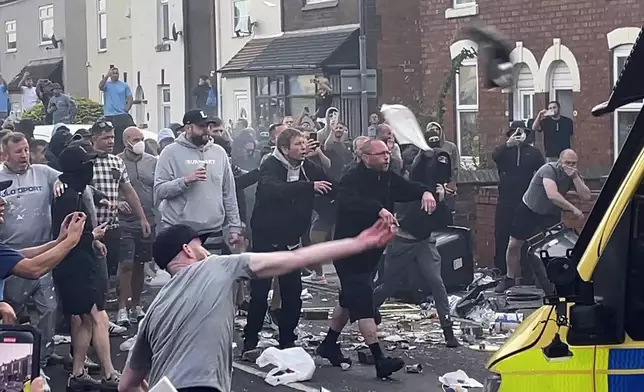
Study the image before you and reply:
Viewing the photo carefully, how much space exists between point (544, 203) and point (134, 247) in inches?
167

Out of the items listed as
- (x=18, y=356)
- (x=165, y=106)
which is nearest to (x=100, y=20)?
(x=165, y=106)

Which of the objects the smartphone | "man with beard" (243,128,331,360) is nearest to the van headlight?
the smartphone

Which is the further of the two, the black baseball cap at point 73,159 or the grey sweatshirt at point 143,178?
the grey sweatshirt at point 143,178

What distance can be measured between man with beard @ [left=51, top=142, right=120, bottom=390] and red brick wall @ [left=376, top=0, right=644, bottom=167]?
9676mm

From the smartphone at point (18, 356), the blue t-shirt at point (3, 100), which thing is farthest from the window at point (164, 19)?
the smartphone at point (18, 356)

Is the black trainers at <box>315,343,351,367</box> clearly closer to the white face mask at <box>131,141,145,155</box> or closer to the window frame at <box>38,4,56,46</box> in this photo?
the white face mask at <box>131,141,145,155</box>

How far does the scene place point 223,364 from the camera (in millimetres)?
5289

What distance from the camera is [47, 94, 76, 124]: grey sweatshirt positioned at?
69.7ft

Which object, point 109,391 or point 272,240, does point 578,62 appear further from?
point 109,391

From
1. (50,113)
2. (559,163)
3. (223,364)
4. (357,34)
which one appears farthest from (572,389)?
(357,34)

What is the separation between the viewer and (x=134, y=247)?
11781 millimetres

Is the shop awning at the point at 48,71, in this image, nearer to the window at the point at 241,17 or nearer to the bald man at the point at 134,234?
the window at the point at 241,17

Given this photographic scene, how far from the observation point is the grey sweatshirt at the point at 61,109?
69.7 ft

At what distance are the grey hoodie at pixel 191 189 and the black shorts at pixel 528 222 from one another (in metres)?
3.70
